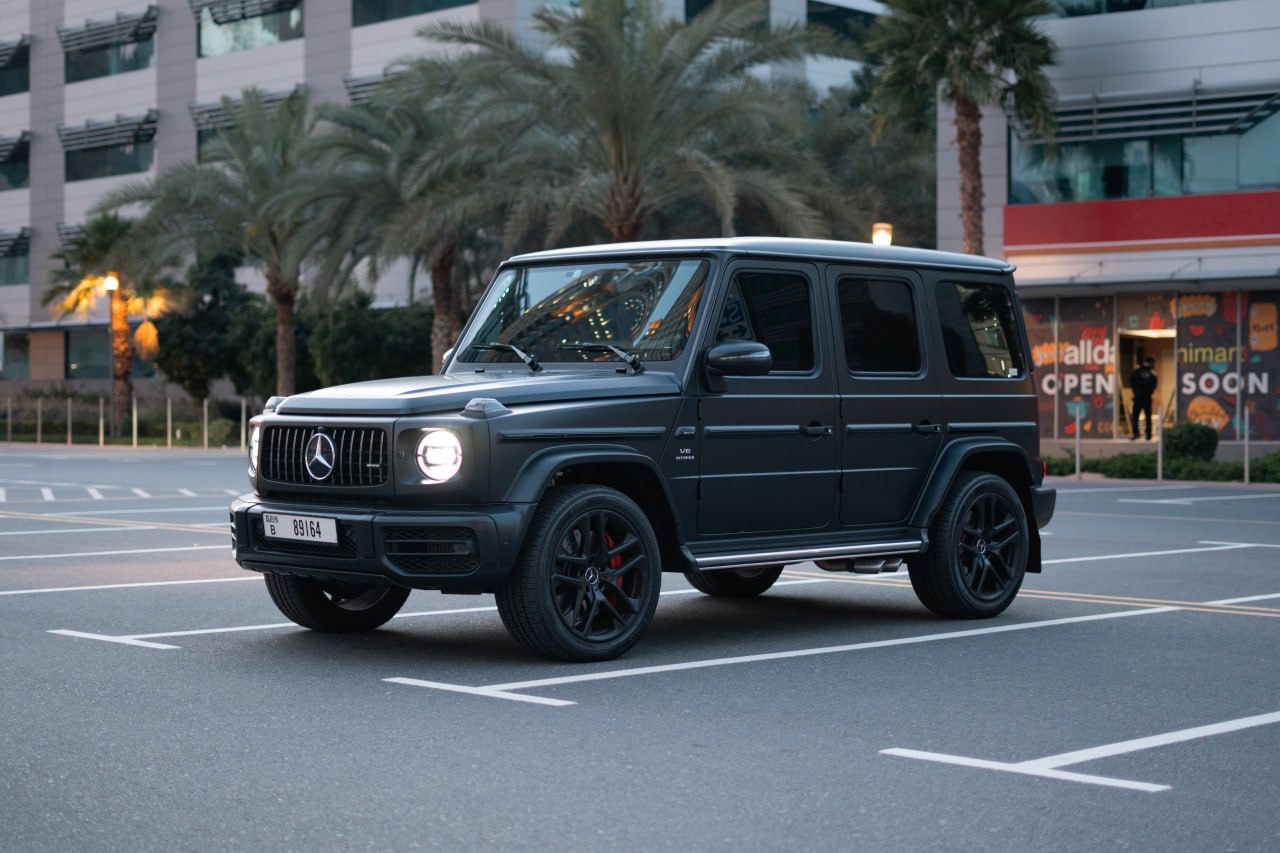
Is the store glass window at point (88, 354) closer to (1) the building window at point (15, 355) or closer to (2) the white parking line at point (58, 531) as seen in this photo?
(1) the building window at point (15, 355)

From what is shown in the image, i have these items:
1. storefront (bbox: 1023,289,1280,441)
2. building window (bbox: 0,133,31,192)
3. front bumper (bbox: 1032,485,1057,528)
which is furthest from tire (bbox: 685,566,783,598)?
building window (bbox: 0,133,31,192)

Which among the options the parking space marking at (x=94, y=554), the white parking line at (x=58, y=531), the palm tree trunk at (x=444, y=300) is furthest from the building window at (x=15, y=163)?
the parking space marking at (x=94, y=554)

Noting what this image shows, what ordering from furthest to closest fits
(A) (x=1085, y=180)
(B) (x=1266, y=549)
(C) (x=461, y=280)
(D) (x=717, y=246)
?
1. (C) (x=461, y=280)
2. (A) (x=1085, y=180)
3. (B) (x=1266, y=549)
4. (D) (x=717, y=246)

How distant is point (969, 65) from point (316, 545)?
1043 inches

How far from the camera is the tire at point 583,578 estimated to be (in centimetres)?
803

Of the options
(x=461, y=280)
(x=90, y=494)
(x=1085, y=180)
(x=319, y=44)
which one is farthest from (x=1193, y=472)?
(x=319, y=44)

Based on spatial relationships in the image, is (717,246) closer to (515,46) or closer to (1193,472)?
(1193,472)

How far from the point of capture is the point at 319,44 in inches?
2256

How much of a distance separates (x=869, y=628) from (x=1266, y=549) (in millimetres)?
6989

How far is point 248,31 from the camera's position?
60438mm

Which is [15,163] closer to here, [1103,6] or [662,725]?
[1103,6]

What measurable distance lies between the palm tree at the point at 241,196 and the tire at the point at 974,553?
1258 inches

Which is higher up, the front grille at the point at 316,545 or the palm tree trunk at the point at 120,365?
the palm tree trunk at the point at 120,365

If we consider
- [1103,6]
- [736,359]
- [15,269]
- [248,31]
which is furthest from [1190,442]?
[15,269]
